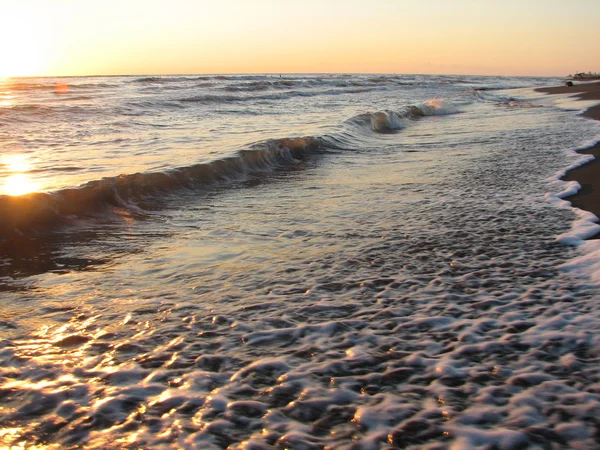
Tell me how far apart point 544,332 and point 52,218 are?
517 centimetres

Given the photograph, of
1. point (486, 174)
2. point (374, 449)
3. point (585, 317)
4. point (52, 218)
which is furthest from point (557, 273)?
point (52, 218)

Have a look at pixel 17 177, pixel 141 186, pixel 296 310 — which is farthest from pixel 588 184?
pixel 17 177

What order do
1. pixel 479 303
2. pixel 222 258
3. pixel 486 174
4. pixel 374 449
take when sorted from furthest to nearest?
pixel 486 174 → pixel 222 258 → pixel 479 303 → pixel 374 449

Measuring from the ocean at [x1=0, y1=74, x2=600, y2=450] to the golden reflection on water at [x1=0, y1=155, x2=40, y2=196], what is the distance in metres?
0.08

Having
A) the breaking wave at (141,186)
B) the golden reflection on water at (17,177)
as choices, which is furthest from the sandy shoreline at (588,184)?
the golden reflection on water at (17,177)

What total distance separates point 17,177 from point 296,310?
5804mm

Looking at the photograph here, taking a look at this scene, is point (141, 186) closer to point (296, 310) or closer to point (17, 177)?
point (17, 177)

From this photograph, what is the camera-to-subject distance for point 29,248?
5219 millimetres

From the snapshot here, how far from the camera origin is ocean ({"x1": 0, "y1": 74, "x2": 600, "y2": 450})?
239cm

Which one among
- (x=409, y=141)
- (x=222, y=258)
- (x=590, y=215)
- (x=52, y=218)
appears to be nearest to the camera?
(x=222, y=258)

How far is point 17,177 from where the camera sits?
757cm

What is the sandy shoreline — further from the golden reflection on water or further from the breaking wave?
the golden reflection on water

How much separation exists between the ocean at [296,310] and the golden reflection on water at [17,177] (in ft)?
0.26

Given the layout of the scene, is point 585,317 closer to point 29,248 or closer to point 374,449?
point 374,449
